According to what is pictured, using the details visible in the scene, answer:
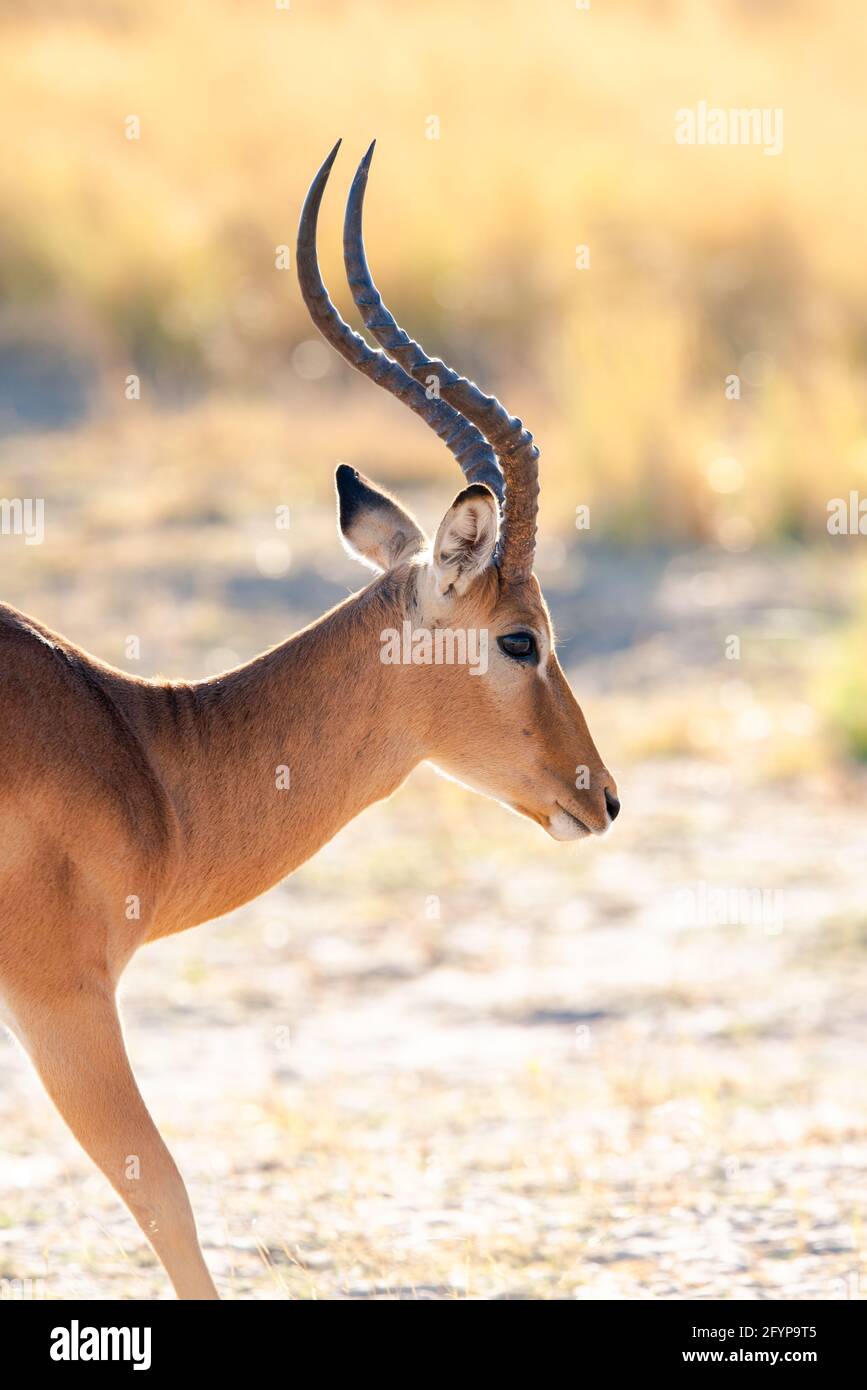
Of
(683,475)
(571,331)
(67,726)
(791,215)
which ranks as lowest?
(67,726)

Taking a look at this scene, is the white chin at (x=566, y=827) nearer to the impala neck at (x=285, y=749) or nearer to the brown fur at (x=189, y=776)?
the brown fur at (x=189, y=776)

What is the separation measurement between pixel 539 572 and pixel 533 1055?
6797mm

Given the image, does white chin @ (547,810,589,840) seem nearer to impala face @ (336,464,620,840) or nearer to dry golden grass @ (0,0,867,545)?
impala face @ (336,464,620,840)

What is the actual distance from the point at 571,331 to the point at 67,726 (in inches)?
528

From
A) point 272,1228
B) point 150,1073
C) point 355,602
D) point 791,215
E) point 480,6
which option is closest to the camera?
point 355,602

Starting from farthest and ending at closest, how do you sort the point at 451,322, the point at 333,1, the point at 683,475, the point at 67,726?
the point at 333,1 → the point at 451,322 → the point at 683,475 → the point at 67,726

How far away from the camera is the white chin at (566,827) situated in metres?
5.47

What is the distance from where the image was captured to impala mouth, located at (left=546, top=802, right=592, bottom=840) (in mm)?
5465

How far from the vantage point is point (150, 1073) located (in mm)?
7715

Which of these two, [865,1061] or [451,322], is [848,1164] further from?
[451,322]

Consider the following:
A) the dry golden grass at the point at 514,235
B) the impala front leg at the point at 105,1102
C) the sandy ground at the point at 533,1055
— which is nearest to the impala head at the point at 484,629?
the sandy ground at the point at 533,1055

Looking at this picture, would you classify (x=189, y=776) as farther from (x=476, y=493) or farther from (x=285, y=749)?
(x=476, y=493)

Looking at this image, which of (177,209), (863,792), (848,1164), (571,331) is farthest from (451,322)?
(848,1164)

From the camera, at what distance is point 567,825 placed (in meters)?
5.48
